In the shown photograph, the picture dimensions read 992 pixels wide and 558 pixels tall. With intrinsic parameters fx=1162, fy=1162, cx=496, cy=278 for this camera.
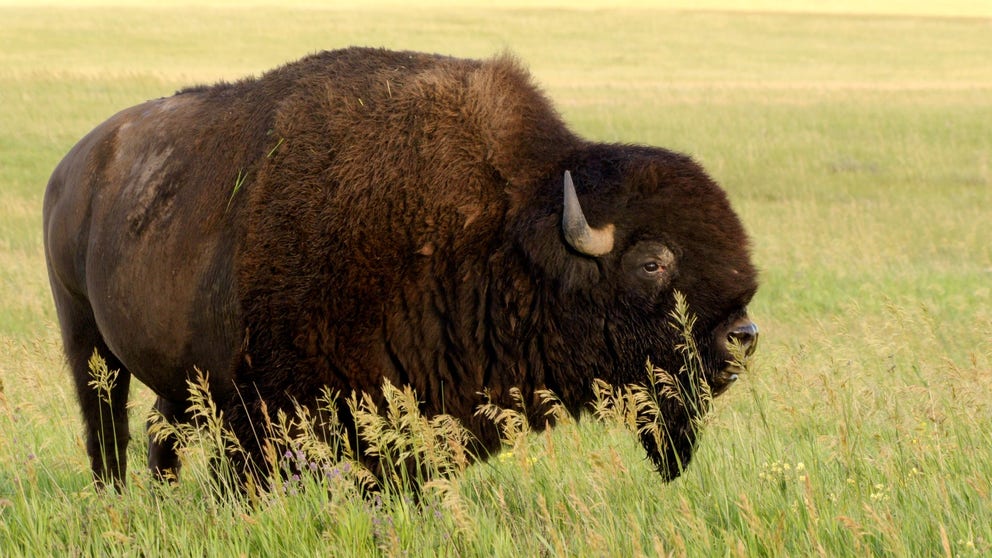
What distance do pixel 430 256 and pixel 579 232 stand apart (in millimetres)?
628

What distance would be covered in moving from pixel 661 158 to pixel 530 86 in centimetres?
76

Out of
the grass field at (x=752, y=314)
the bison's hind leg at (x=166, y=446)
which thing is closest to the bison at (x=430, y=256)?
the grass field at (x=752, y=314)

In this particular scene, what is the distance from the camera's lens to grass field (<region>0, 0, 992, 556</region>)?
3.62 m

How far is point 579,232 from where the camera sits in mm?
4625

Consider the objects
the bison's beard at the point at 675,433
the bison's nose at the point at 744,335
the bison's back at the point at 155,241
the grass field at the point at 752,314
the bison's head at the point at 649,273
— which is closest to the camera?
the grass field at the point at 752,314

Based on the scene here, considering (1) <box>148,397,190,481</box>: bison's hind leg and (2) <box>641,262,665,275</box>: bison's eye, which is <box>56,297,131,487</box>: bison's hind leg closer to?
(1) <box>148,397,190,481</box>: bison's hind leg

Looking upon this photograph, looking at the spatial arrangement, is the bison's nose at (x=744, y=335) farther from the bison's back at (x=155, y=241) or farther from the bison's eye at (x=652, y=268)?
the bison's back at (x=155, y=241)

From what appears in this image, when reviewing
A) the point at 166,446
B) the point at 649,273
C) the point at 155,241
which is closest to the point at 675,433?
the point at 649,273

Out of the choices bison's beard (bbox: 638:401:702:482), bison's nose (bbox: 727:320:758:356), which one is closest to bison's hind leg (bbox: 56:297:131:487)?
bison's beard (bbox: 638:401:702:482)

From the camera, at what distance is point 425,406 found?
15.8 ft

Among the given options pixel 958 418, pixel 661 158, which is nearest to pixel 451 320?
pixel 661 158

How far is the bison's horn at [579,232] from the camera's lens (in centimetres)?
459

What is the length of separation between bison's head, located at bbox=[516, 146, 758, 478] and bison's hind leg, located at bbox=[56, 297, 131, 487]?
2431mm

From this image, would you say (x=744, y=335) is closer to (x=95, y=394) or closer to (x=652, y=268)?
(x=652, y=268)
